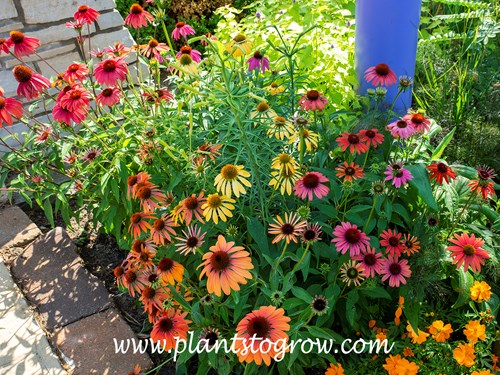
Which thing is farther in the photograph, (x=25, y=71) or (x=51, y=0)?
(x=51, y=0)

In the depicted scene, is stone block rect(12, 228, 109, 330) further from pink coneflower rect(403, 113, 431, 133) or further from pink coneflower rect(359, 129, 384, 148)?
pink coneflower rect(403, 113, 431, 133)

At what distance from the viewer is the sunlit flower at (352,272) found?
5.07 feet

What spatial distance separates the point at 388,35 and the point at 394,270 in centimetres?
99

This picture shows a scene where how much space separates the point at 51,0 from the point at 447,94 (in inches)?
82.0

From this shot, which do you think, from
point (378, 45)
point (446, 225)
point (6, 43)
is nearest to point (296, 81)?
point (378, 45)

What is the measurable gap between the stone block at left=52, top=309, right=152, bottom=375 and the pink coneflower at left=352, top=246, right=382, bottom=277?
2.82ft

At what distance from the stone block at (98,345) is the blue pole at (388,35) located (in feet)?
4.61

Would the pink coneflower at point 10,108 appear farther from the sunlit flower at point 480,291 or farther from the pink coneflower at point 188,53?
the sunlit flower at point 480,291

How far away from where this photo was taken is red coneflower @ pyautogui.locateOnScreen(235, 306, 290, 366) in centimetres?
123

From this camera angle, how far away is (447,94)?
8.41ft

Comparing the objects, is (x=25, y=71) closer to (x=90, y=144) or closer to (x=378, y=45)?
(x=90, y=144)

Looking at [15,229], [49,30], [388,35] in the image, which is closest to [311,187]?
[388,35]

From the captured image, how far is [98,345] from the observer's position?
76.0 inches

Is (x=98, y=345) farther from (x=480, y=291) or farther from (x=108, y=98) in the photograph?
(x=480, y=291)
